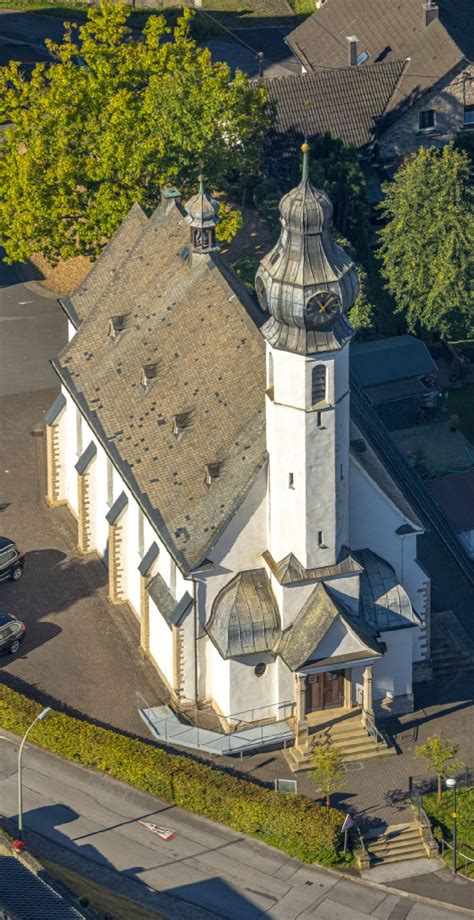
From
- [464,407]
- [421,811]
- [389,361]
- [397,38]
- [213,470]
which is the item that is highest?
[397,38]

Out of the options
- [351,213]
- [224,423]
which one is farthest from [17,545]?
[351,213]

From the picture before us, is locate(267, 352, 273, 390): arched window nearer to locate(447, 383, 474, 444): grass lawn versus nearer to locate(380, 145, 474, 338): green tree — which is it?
locate(447, 383, 474, 444): grass lawn

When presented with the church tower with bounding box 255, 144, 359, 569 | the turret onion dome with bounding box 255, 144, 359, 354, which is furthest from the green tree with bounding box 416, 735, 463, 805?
the turret onion dome with bounding box 255, 144, 359, 354

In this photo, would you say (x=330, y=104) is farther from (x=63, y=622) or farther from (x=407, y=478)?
(x=63, y=622)

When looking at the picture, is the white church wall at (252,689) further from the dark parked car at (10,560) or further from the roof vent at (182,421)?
the dark parked car at (10,560)

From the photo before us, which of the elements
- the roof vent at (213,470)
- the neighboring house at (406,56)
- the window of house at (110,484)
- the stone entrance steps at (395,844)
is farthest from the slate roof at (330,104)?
the stone entrance steps at (395,844)

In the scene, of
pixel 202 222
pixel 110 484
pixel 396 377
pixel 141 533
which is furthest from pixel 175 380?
pixel 396 377

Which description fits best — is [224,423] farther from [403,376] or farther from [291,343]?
[403,376]
